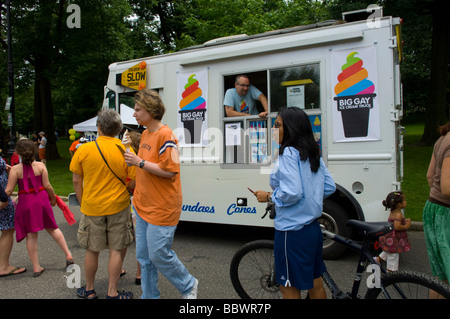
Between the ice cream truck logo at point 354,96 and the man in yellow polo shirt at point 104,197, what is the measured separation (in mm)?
2595

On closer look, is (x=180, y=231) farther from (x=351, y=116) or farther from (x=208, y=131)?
(x=351, y=116)

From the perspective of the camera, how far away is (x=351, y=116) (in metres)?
4.18

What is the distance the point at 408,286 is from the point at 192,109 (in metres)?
3.69

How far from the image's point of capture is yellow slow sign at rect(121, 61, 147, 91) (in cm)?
555

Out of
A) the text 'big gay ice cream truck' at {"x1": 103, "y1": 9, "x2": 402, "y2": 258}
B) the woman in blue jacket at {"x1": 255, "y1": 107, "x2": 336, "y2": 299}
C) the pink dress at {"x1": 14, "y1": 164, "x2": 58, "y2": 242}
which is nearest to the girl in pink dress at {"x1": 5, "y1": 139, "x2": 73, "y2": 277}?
the pink dress at {"x1": 14, "y1": 164, "x2": 58, "y2": 242}

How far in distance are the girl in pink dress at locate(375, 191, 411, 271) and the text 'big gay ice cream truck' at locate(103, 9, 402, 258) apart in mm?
171

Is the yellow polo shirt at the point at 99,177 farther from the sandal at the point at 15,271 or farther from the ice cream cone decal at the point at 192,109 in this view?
the ice cream cone decal at the point at 192,109

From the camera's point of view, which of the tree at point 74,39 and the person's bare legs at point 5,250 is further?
the tree at point 74,39

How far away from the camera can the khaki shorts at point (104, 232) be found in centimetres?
340

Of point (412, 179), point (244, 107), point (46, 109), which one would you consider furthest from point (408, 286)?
point (46, 109)

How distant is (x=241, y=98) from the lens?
489 centimetres

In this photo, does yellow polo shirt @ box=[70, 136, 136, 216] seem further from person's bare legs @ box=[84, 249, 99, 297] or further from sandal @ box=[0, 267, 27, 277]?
sandal @ box=[0, 267, 27, 277]

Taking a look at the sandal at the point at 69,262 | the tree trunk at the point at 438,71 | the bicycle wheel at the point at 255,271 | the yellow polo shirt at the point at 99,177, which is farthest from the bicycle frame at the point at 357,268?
the tree trunk at the point at 438,71

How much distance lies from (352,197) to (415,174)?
6456 millimetres
